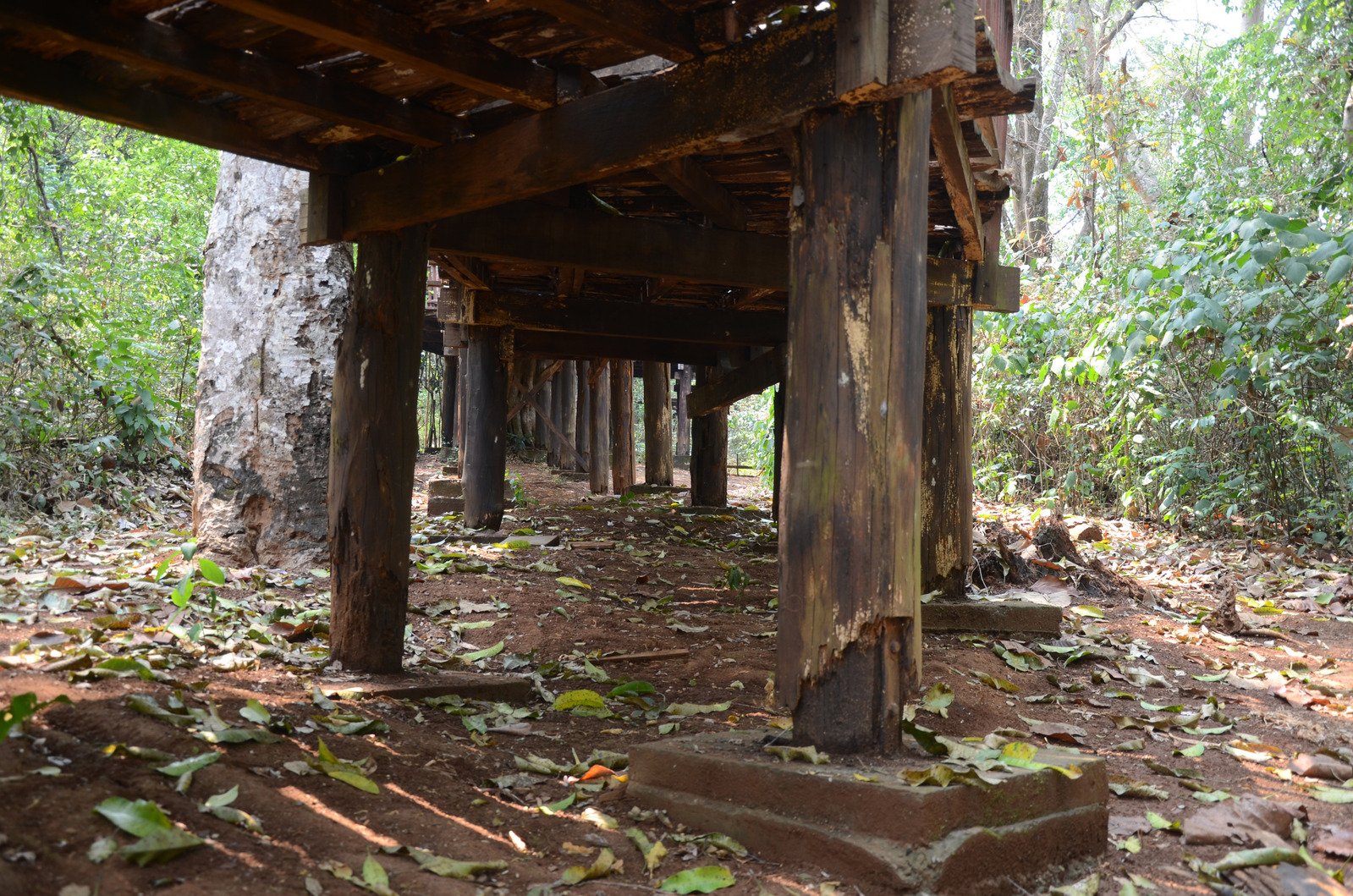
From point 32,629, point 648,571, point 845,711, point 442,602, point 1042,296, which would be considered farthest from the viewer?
point 1042,296

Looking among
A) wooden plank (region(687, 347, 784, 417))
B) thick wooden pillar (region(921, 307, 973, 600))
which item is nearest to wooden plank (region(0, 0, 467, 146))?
thick wooden pillar (region(921, 307, 973, 600))

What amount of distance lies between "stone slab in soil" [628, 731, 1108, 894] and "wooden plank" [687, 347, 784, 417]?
253 inches

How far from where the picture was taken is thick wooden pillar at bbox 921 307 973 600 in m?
6.15

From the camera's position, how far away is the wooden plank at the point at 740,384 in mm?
9797

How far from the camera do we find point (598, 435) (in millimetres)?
13961

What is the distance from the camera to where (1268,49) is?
43.4 ft

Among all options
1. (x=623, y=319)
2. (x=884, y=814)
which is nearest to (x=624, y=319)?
(x=623, y=319)

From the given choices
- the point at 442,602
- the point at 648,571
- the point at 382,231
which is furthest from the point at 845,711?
the point at 648,571

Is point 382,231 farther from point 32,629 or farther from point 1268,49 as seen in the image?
point 1268,49

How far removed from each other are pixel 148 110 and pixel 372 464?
5.17 feet

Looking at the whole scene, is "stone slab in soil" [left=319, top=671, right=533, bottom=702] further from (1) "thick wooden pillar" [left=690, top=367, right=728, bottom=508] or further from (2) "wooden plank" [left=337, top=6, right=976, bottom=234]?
(1) "thick wooden pillar" [left=690, top=367, right=728, bottom=508]

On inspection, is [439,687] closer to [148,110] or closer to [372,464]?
[372,464]

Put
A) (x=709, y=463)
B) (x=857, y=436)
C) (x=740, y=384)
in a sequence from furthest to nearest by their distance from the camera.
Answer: (x=709, y=463) → (x=740, y=384) → (x=857, y=436)

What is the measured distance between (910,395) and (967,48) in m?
0.96
